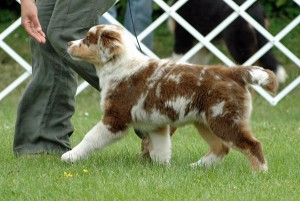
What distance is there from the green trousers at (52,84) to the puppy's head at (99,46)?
14 cm

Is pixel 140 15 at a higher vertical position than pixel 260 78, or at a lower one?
lower

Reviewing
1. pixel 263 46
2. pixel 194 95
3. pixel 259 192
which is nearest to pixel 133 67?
pixel 194 95

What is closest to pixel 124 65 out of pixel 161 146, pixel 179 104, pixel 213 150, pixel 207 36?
pixel 179 104

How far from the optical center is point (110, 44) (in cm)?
583

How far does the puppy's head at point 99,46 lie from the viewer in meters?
5.84

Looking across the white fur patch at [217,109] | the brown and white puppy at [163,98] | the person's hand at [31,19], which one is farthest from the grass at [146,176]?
the person's hand at [31,19]

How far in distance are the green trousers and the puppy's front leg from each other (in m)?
0.52

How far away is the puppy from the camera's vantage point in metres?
10.4

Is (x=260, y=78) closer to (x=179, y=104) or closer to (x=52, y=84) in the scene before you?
(x=179, y=104)

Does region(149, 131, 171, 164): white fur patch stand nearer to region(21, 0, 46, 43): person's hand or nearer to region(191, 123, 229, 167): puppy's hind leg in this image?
region(191, 123, 229, 167): puppy's hind leg

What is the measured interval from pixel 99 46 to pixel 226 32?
15.5 feet

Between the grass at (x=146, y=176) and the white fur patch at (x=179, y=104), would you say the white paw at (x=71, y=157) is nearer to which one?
the grass at (x=146, y=176)

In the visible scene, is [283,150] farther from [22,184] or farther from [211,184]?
[22,184]

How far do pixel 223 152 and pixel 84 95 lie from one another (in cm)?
524
